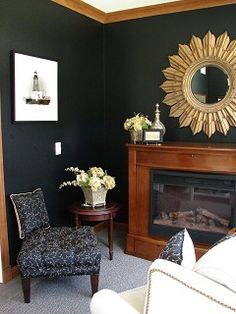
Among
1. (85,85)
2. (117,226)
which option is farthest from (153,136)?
(117,226)

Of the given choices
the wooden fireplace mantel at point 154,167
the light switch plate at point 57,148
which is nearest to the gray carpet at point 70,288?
the wooden fireplace mantel at point 154,167

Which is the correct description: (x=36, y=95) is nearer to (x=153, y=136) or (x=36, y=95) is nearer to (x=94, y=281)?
(x=153, y=136)

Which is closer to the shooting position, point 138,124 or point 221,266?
point 221,266

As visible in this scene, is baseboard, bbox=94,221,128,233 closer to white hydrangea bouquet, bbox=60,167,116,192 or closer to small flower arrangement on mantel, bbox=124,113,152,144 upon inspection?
white hydrangea bouquet, bbox=60,167,116,192

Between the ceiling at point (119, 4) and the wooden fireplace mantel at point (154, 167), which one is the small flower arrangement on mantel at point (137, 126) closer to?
the wooden fireplace mantel at point (154, 167)

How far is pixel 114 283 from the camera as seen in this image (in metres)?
2.72

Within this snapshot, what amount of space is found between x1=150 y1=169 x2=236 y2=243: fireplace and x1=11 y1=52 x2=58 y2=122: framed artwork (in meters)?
1.23

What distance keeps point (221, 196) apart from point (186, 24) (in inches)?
73.7

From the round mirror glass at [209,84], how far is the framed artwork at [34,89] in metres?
1.49

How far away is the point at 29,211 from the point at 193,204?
1.56 meters

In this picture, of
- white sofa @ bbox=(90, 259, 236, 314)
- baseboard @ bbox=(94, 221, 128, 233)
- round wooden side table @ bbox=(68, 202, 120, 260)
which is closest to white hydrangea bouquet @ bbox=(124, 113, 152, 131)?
round wooden side table @ bbox=(68, 202, 120, 260)

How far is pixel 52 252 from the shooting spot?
2.37 metres

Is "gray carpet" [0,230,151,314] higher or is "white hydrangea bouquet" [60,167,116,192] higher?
"white hydrangea bouquet" [60,167,116,192]

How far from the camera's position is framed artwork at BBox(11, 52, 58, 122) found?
2701 mm
